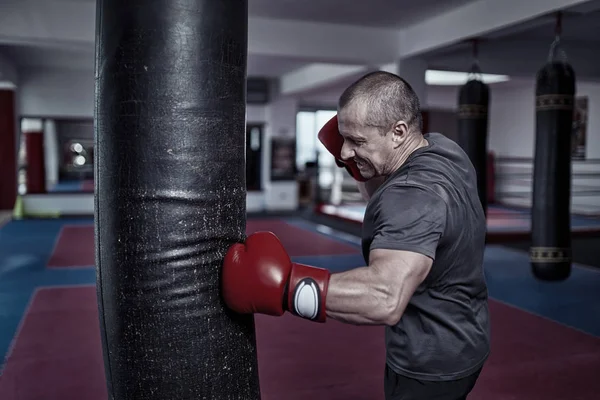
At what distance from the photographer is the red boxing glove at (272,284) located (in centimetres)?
101

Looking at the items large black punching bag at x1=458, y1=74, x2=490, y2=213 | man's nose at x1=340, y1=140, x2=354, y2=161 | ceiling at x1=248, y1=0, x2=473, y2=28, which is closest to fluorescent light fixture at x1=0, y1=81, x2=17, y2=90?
ceiling at x1=248, y1=0, x2=473, y2=28

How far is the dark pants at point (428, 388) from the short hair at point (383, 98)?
0.58 metres

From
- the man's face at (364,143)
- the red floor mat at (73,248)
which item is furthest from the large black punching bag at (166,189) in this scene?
the red floor mat at (73,248)

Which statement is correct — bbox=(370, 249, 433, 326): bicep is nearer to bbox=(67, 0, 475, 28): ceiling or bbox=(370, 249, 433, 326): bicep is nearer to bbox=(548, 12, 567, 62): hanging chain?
bbox=(548, 12, 567, 62): hanging chain

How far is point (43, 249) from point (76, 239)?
73cm

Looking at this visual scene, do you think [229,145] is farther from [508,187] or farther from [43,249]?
[508,187]

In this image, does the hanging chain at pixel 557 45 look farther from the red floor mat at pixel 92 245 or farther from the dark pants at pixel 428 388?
the dark pants at pixel 428 388

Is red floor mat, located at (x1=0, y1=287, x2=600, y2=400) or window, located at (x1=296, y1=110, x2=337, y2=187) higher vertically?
window, located at (x1=296, y1=110, x2=337, y2=187)

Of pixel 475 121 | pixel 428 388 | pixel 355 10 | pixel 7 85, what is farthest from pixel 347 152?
pixel 7 85

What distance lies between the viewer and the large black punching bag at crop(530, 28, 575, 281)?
12.1ft

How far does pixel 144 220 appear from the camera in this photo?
1061 millimetres

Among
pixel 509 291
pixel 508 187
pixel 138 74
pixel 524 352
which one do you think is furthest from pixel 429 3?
pixel 508 187

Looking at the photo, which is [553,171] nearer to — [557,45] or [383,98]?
[557,45]

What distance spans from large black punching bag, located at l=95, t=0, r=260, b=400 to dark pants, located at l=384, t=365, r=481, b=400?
1.31 feet
